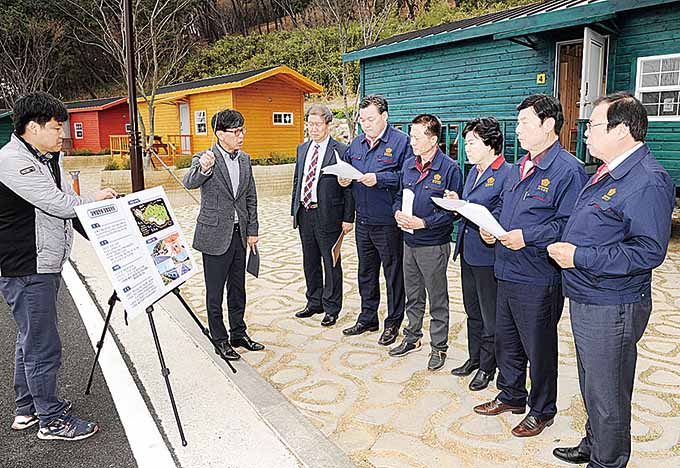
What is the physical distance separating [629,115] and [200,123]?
21.1 meters

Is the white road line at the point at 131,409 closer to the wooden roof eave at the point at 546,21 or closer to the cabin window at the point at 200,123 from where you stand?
the wooden roof eave at the point at 546,21

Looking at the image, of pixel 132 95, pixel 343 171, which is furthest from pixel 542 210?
pixel 132 95

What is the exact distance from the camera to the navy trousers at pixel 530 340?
3.13 m

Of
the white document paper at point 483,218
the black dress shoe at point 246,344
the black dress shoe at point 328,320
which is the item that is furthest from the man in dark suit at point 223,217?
the white document paper at point 483,218

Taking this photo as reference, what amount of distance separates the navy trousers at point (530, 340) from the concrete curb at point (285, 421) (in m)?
1.18

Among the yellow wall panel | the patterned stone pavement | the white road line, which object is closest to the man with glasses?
Answer: the patterned stone pavement

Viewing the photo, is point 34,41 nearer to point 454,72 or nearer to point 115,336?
point 454,72

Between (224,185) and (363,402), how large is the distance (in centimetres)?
192

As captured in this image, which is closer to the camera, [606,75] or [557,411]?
[557,411]

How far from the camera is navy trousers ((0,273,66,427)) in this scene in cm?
307

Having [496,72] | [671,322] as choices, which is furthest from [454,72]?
[671,322]

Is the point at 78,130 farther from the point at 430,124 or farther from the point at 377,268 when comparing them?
the point at 430,124

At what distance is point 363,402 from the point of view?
368cm

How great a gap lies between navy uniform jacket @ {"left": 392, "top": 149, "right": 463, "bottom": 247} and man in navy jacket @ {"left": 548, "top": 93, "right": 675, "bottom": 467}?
152 centimetres
